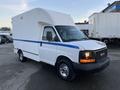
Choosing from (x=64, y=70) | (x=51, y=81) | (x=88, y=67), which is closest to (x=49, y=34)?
(x=64, y=70)

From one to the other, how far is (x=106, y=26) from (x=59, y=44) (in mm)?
11543

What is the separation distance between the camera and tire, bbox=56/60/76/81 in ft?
17.9

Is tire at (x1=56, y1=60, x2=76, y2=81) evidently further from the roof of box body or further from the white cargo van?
the roof of box body

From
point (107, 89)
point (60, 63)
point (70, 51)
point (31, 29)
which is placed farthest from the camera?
point (31, 29)

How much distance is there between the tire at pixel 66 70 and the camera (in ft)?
17.9

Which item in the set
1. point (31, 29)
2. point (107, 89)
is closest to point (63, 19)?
point (31, 29)

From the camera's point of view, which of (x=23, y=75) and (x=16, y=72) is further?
(x=16, y=72)

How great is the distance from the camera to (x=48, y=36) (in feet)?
20.8

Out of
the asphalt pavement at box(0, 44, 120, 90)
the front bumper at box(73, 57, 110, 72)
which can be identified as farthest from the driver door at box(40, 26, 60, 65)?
the front bumper at box(73, 57, 110, 72)

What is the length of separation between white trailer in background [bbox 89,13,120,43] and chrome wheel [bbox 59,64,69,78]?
11.0m

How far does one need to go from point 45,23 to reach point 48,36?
0.74 meters

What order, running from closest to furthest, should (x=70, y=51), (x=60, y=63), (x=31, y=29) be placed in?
(x=70, y=51) → (x=60, y=63) → (x=31, y=29)

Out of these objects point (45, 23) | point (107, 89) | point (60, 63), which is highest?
point (45, 23)

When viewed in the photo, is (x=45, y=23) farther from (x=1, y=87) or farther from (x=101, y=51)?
(x=1, y=87)
